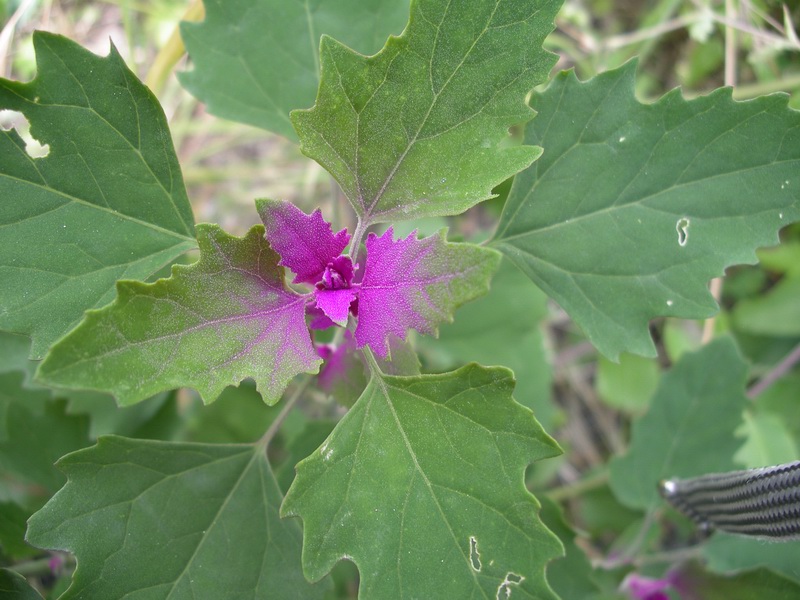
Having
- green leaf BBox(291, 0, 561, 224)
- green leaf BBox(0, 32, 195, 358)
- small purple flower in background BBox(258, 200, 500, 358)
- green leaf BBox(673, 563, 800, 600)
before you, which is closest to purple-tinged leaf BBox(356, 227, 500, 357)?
small purple flower in background BBox(258, 200, 500, 358)

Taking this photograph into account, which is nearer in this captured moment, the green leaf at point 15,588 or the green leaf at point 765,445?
the green leaf at point 15,588

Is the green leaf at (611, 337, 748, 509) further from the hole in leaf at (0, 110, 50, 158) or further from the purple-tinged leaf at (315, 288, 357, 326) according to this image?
the hole in leaf at (0, 110, 50, 158)

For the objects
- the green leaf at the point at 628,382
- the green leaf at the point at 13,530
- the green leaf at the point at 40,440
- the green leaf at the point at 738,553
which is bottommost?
the green leaf at the point at 628,382

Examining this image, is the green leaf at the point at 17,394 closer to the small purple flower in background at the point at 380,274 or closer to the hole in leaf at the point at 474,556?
the small purple flower in background at the point at 380,274

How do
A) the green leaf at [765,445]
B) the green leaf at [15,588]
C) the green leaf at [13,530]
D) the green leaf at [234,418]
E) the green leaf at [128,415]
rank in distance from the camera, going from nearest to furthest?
1. the green leaf at [15,588]
2. the green leaf at [13,530]
3. the green leaf at [128,415]
4. the green leaf at [765,445]
5. the green leaf at [234,418]

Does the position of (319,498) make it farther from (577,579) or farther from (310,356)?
(577,579)

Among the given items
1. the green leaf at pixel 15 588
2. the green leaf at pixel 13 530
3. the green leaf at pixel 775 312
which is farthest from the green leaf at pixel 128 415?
the green leaf at pixel 775 312
